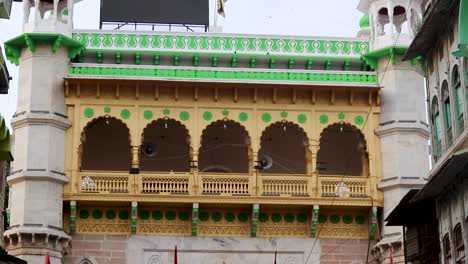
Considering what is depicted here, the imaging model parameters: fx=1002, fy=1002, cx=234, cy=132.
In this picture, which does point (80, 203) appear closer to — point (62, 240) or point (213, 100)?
point (62, 240)

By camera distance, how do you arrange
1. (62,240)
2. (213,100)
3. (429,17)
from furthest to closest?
(213,100), (62,240), (429,17)

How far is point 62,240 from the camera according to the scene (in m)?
24.9

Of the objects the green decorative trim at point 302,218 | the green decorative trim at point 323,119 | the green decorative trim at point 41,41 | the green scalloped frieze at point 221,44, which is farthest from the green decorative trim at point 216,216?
the green decorative trim at point 41,41

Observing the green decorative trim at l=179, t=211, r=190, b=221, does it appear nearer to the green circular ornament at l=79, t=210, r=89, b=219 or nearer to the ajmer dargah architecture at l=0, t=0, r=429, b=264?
the ajmer dargah architecture at l=0, t=0, r=429, b=264

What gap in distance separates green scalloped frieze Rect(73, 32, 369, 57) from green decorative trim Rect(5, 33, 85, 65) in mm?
344

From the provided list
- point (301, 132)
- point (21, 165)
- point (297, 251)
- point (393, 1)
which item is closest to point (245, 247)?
point (297, 251)

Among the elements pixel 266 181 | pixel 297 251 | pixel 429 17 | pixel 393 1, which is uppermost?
pixel 393 1

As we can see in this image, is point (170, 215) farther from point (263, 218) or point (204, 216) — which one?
point (263, 218)

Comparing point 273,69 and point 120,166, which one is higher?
point 273,69

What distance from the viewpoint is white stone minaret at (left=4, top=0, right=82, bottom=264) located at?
2459 centimetres

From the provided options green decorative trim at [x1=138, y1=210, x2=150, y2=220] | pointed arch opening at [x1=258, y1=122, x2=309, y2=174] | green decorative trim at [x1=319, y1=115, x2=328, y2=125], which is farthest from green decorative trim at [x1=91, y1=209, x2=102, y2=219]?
green decorative trim at [x1=319, y1=115, x2=328, y2=125]

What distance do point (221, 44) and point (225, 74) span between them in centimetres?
115

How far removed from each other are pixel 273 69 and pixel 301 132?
6.95 feet

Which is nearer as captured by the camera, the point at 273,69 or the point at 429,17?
the point at 429,17
